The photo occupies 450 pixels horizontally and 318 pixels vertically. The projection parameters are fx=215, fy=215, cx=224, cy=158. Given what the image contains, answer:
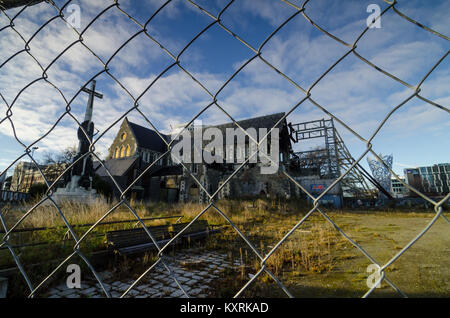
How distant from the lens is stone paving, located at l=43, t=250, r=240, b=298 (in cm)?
305

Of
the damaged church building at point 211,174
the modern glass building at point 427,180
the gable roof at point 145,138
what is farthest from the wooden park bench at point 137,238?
the modern glass building at point 427,180

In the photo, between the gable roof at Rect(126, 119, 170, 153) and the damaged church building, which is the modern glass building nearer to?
the damaged church building

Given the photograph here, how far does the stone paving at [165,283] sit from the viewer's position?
10.00 ft

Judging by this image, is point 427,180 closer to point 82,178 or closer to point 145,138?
point 145,138

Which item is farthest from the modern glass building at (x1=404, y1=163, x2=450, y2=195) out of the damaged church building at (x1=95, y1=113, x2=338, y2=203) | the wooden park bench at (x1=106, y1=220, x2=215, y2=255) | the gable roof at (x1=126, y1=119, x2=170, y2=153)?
the gable roof at (x1=126, y1=119, x2=170, y2=153)

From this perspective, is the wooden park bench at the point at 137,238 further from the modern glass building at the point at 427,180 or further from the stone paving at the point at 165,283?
the modern glass building at the point at 427,180

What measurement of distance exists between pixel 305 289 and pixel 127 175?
21310 millimetres

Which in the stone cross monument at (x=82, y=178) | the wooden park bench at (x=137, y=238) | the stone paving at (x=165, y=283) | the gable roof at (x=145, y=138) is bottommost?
the stone paving at (x=165, y=283)

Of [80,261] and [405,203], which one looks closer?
[80,261]

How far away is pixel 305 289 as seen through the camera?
3129mm

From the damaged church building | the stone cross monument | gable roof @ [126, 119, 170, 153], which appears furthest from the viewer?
gable roof @ [126, 119, 170, 153]
